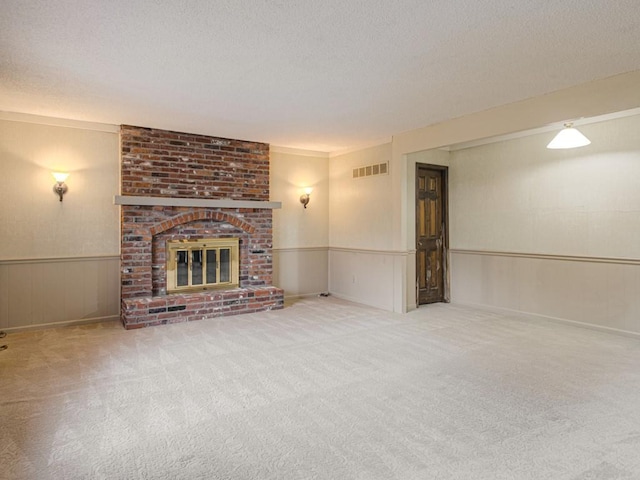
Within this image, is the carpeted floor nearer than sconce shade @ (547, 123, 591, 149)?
Yes

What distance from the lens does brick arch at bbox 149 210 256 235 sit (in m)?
5.32

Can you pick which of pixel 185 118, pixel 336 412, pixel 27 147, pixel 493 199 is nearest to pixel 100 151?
pixel 27 147

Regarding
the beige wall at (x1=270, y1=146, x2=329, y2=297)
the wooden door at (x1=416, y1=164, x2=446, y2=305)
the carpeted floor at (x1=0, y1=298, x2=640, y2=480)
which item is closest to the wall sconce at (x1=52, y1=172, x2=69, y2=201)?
the carpeted floor at (x1=0, y1=298, x2=640, y2=480)

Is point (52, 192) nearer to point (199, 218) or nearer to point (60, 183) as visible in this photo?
point (60, 183)

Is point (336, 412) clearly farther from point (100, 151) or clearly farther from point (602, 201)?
point (100, 151)

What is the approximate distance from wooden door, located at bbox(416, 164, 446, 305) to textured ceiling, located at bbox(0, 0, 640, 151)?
1.87m

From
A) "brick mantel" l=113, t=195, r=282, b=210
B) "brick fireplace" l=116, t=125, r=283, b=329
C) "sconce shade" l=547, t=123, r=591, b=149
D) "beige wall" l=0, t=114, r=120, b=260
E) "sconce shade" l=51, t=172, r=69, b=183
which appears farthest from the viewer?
"brick fireplace" l=116, t=125, r=283, b=329

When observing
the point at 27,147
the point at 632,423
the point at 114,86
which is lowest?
the point at 632,423

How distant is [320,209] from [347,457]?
205 inches

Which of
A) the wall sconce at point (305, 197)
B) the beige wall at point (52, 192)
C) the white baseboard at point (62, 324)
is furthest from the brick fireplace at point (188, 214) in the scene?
the wall sconce at point (305, 197)

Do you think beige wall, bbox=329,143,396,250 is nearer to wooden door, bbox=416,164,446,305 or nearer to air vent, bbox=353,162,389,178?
air vent, bbox=353,162,389,178

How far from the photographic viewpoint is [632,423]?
2.52 metres

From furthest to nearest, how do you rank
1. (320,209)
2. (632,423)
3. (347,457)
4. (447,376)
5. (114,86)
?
(320,209) → (114,86) → (447,376) → (632,423) → (347,457)

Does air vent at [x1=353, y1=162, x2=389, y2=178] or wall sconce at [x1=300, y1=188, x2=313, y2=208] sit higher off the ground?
air vent at [x1=353, y1=162, x2=389, y2=178]
